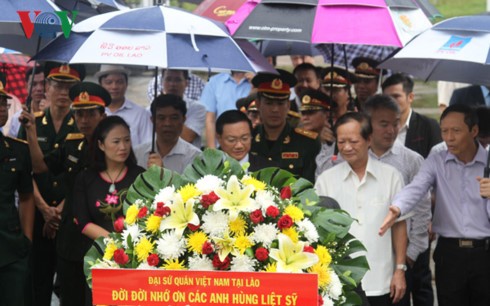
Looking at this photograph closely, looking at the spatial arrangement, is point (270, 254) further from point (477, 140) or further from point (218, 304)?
point (477, 140)

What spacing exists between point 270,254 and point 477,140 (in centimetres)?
370

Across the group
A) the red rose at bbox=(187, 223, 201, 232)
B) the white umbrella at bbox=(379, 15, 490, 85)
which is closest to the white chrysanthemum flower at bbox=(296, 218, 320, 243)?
the red rose at bbox=(187, 223, 201, 232)

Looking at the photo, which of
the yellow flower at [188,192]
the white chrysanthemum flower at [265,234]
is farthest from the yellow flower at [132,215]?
the white chrysanthemum flower at [265,234]

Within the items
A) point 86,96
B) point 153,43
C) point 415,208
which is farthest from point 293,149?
point 153,43

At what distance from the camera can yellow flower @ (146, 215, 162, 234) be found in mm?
4547

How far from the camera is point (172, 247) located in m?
4.44

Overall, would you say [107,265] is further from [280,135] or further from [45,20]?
[280,135]

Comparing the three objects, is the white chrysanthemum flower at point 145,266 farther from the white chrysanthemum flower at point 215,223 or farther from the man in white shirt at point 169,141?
the man in white shirt at point 169,141

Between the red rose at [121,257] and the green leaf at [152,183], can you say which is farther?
the green leaf at [152,183]

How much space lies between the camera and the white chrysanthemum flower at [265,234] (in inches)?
175

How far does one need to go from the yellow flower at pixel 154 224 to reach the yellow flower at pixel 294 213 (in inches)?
21.3

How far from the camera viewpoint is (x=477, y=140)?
7723 mm

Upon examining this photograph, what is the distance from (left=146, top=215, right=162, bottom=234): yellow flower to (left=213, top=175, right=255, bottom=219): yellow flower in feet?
0.91

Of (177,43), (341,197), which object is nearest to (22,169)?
(177,43)
